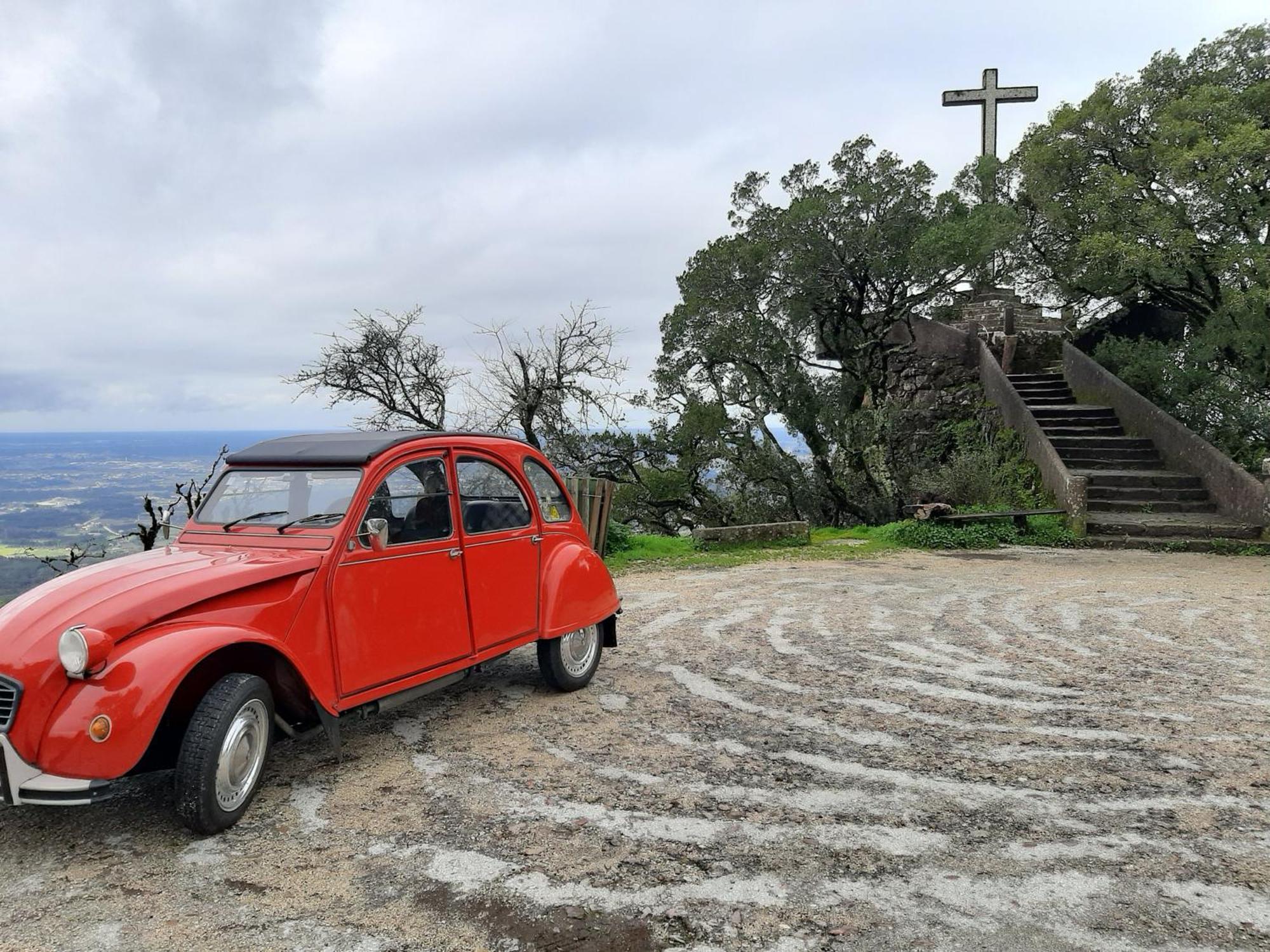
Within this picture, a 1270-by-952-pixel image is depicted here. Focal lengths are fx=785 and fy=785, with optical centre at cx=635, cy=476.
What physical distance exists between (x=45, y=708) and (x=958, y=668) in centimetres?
532

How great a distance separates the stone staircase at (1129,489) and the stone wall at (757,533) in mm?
4320

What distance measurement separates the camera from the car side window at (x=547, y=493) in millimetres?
5238

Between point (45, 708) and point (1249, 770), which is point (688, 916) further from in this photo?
point (1249, 770)

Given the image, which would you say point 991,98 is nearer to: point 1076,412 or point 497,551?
point 1076,412

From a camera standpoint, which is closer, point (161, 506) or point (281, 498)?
point (281, 498)

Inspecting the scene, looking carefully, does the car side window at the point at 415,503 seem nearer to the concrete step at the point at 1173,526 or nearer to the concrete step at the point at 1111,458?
the concrete step at the point at 1173,526

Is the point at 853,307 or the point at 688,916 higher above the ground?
the point at 853,307

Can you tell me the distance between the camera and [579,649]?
537cm

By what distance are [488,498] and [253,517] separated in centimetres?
130

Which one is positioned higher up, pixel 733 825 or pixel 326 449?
pixel 326 449

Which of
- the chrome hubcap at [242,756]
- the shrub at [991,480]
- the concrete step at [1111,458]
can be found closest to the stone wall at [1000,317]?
the shrub at [991,480]

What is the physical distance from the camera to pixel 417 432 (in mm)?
4594

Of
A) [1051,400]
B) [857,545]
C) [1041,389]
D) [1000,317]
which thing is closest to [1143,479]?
[1051,400]

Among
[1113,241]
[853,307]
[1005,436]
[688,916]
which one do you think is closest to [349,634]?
[688,916]
